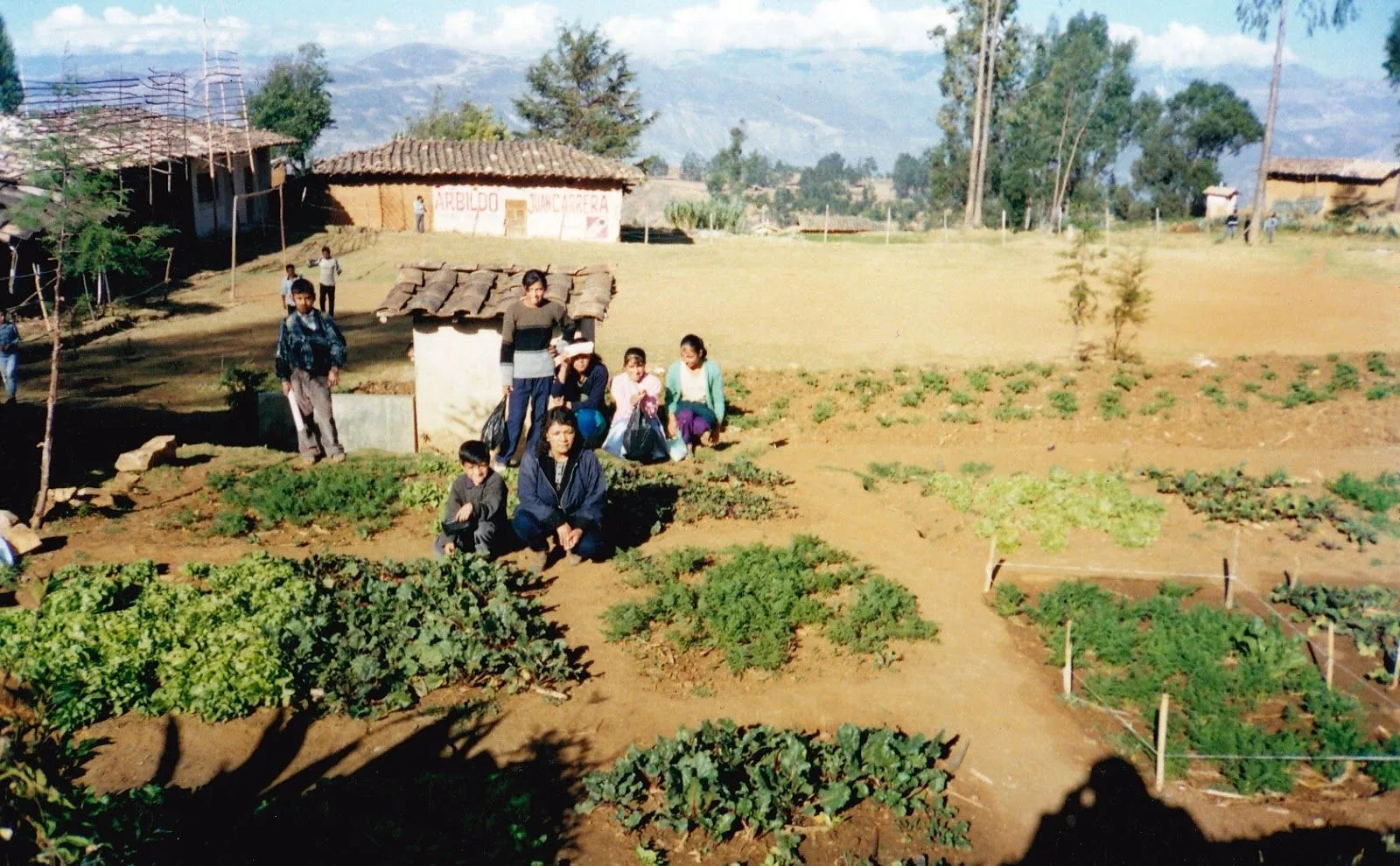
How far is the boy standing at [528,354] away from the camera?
9172mm

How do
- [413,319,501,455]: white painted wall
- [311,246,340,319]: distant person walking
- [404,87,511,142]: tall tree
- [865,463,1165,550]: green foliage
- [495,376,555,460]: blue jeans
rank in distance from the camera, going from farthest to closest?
[404,87,511,142]: tall tree < [311,246,340,319]: distant person walking < [413,319,501,455]: white painted wall < [495,376,555,460]: blue jeans < [865,463,1165,550]: green foliage

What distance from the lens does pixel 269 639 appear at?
5855 millimetres

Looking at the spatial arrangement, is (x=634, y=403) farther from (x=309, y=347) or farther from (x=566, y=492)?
(x=309, y=347)

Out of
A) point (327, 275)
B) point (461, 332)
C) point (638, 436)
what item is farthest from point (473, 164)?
point (638, 436)

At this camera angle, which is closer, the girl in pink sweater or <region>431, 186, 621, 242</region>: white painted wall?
the girl in pink sweater

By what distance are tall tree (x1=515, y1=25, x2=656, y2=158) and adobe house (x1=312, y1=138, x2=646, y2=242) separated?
67.3 ft

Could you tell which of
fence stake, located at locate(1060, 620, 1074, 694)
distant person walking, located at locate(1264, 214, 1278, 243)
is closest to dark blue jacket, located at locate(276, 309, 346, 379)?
fence stake, located at locate(1060, 620, 1074, 694)

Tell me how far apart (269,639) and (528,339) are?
4.09 m

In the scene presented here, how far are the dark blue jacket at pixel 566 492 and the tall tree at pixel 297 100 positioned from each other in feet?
144

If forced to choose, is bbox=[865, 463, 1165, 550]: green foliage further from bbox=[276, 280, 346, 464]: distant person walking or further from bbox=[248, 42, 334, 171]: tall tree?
bbox=[248, 42, 334, 171]: tall tree

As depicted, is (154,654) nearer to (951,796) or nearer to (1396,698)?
(951,796)

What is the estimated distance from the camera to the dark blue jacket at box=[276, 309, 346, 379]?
9.47 metres

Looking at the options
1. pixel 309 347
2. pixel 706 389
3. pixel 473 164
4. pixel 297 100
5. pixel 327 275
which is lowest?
pixel 706 389

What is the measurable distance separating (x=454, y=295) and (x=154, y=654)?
5279mm
